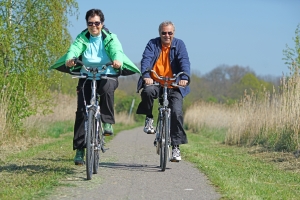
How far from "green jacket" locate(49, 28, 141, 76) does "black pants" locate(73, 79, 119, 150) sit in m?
0.28

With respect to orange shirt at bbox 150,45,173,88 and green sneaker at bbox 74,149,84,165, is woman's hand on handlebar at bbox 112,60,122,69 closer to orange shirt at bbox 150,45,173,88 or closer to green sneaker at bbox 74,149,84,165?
orange shirt at bbox 150,45,173,88

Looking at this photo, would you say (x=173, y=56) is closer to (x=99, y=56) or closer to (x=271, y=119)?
(x=99, y=56)

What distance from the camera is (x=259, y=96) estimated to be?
53.5ft

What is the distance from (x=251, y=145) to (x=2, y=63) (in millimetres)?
6332

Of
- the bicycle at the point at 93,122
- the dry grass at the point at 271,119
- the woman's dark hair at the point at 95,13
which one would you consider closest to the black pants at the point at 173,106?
the bicycle at the point at 93,122

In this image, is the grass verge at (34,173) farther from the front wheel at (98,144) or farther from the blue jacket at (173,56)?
the blue jacket at (173,56)

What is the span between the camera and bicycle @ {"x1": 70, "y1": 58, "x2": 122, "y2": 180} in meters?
7.24

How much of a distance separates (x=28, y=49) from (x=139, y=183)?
8654 millimetres

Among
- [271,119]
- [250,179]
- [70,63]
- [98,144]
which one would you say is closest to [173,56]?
[70,63]

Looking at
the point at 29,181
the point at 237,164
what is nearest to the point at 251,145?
the point at 237,164

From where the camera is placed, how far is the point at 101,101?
811cm

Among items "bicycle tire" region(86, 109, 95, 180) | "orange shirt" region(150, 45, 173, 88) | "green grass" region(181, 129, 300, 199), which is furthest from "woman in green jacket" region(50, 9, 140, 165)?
"green grass" region(181, 129, 300, 199)

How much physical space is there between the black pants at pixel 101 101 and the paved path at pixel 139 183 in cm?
50

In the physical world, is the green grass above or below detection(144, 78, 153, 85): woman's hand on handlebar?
below
